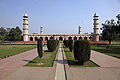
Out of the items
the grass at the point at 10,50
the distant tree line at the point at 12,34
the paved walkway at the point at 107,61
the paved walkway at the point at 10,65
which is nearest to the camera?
the paved walkway at the point at 10,65

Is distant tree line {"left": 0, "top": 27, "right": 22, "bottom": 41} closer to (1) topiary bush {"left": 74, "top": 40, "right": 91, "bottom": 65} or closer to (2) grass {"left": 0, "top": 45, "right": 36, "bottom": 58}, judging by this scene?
(2) grass {"left": 0, "top": 45, "right": 36, "bottom": 58}

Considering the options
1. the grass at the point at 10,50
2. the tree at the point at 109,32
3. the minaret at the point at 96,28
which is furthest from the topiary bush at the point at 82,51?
the minaret at the point at 96,28

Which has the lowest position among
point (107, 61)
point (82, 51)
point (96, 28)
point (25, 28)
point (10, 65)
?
point (107, 61)

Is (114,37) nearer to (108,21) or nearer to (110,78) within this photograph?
(108,21)

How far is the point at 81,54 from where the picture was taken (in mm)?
8516

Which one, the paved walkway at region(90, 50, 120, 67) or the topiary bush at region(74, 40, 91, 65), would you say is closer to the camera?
the topiary bush at region(74, 40, 91, 65)

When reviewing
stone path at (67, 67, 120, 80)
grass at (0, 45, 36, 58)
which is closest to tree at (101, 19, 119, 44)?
grass at (0, 45, 36, 58)

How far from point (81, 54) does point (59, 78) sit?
3.21m

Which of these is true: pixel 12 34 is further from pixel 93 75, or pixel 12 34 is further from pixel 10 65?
pixel 93 75

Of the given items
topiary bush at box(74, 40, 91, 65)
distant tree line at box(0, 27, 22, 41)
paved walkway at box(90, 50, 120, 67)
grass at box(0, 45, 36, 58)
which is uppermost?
distant tree line at box(0, 27, 22, 41)

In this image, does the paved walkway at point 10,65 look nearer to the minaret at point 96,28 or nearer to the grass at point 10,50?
the grass at point 10,50

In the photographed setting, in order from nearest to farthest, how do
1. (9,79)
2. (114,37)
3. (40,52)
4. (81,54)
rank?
(9,79)
(81,54)
(40,52)
(114,37)

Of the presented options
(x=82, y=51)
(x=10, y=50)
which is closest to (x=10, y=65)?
(x=82, y=51)

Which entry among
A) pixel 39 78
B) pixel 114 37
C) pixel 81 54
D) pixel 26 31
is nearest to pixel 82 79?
pixel 39 78
